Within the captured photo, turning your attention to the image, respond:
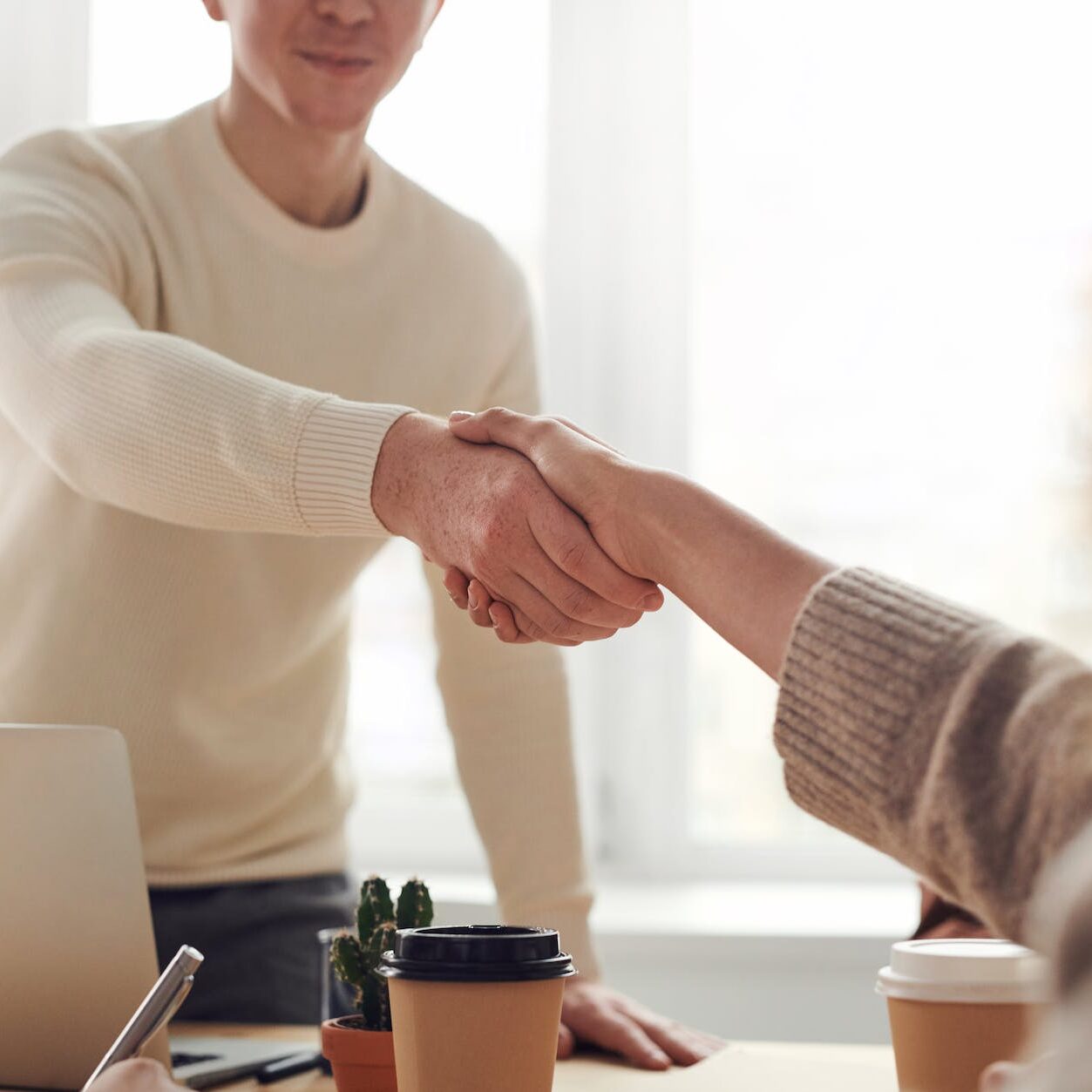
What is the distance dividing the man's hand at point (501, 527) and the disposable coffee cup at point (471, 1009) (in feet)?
1.22

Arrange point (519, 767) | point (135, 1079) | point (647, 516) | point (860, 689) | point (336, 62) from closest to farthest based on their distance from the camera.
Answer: point (860, 689) → point (135, 1079) → point (647, 516) → point (336, 62) → point (519, 767)

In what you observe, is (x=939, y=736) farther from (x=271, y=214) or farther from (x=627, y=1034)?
(x=271, y=214)

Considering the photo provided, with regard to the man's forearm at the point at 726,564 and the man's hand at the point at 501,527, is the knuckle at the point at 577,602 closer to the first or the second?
the man's hand at the point at 501,527

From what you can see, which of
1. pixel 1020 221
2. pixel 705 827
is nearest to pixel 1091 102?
pixel 1020 221

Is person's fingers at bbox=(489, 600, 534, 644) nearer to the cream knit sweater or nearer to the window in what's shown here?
the cream knit sweater

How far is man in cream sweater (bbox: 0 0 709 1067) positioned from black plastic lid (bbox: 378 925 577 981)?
1.29 ft

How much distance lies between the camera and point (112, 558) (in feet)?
4.84

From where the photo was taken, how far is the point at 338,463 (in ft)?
3.75

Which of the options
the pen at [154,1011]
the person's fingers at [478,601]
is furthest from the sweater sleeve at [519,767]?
the pen at [154,1011]

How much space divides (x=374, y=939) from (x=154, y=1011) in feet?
0.53

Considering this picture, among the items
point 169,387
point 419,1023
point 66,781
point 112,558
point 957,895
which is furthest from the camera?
point 112,558

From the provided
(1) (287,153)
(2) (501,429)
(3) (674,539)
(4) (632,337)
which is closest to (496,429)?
(2) (501,429)

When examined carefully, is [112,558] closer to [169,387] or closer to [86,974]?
[169,387]

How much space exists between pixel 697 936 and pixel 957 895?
148 cm
